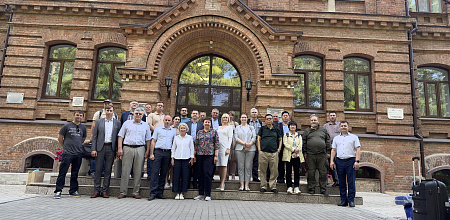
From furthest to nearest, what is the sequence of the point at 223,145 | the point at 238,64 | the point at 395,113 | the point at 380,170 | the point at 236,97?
the point at 236,97
the point at 238,64
the point at 395,113
the point at 380,170
the point at 223,145

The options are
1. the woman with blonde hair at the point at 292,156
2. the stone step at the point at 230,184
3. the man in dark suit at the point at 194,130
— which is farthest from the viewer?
the stone step at the point at 230,184

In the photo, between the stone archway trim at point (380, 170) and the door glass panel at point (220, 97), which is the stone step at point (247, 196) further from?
the door glass panel at point (220, 97)

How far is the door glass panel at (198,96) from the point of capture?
1241 cm

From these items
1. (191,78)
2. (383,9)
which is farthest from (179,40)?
(383,9)

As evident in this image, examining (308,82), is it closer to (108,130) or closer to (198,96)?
(198,96)

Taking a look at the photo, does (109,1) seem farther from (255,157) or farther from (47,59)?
(255,157)

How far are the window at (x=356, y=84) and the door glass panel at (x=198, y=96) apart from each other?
21.6 ft

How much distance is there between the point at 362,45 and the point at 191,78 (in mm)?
8279

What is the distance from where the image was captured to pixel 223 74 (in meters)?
12.8

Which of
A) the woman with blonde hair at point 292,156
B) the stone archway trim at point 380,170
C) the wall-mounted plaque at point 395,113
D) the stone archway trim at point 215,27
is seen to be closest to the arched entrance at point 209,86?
the stone archway trim at point 215,27

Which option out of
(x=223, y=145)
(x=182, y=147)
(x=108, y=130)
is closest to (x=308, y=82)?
(x=223, y=145)

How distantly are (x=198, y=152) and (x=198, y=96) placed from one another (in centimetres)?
595

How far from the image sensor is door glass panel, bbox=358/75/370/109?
12.7m

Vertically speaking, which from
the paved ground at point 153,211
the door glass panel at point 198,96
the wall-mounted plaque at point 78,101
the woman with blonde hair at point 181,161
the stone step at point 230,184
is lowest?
the paved ground at point 153,211
